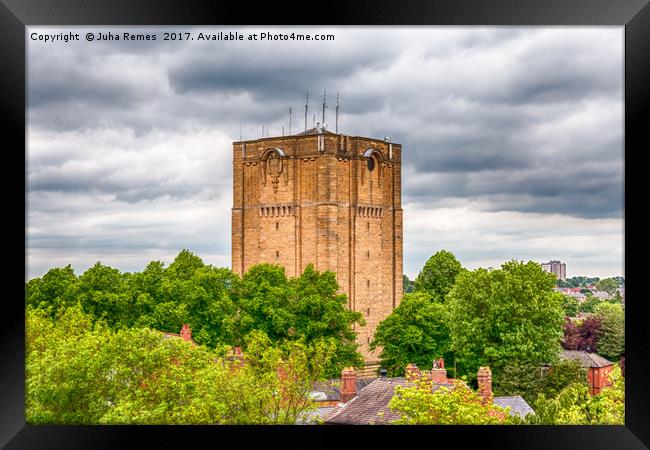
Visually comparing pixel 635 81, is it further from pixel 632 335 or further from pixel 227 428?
pixel 227 428

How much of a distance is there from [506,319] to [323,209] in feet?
62.1

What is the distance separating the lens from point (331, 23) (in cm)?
663

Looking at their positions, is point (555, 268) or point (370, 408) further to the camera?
point (555, 268)

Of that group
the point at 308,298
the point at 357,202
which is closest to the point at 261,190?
the point at 357,202

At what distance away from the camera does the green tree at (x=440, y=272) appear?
133 ft

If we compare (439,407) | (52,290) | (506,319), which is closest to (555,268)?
(506,319)

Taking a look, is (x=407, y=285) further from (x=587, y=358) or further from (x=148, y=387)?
(x=148, y=387)

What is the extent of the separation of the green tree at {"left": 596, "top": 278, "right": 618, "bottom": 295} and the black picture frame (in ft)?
211

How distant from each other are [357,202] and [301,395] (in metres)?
32.3

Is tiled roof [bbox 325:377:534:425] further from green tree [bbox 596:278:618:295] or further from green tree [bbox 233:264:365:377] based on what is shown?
green tree [bbox 596:278:618:295]

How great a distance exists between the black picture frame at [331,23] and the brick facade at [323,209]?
38.8 m

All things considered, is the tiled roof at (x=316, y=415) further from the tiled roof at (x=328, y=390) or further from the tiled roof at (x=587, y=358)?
the tiled roof at (x=587, y=358)

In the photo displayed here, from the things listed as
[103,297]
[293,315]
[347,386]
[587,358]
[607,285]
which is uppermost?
[103,297]

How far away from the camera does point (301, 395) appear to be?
15.9m
